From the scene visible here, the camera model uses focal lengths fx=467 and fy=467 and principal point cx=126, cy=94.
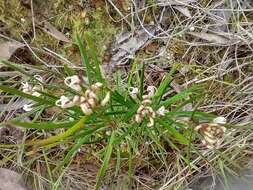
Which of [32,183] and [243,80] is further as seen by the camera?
[32,183]

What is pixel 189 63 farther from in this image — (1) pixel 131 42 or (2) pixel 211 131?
(2) pixel 211 131

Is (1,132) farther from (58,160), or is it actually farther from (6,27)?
(6,27)

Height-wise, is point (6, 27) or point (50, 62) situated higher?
point (6, 27)

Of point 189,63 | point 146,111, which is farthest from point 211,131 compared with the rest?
point 189,63

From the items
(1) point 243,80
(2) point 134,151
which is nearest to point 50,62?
(2) point 134,151

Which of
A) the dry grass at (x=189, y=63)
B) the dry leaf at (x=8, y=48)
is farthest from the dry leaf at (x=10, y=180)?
the dry leaf at (x=8, y=48)

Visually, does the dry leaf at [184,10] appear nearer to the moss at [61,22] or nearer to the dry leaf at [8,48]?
the moss at [61,22]
